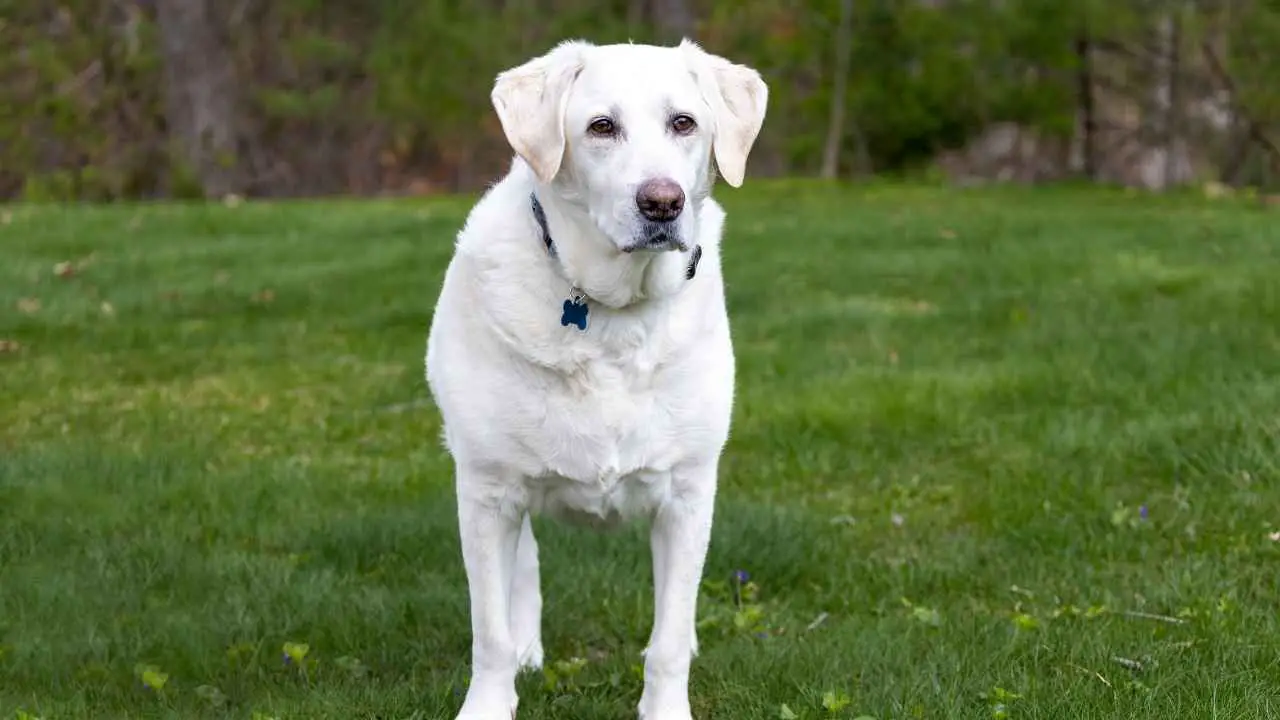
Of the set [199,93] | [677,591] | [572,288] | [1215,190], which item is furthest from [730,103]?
[199,93]

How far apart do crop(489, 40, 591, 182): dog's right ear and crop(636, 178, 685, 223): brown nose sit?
235 mm

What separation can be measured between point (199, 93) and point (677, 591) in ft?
58.8

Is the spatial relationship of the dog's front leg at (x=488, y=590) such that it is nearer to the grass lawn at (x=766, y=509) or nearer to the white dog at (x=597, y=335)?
the white dog at (x=597, y=335)

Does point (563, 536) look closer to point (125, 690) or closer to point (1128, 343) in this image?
point (125, 690)

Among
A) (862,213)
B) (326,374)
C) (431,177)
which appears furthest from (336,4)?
(326,374)

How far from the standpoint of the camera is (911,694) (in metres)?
3.53

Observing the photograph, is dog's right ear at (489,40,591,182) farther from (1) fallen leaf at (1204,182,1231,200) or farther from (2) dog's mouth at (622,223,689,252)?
(1) fallen leaf at (1204,182,1231,200)

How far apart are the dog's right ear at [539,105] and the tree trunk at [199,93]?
16.9 metres

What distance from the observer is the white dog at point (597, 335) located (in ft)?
10.8

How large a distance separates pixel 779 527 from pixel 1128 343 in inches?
113

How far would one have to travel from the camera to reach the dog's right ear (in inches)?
130

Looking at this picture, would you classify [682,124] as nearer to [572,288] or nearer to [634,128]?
[634,128]

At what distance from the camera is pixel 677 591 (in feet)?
11.4

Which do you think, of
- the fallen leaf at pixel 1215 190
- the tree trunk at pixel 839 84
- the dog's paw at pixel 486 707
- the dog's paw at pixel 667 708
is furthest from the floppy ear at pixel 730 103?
the tree trunk at pixel 839 84
